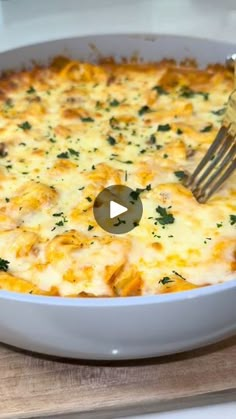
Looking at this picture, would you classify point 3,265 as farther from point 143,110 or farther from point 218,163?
point 143,110

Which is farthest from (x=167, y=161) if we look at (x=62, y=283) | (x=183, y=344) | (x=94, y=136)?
(x=183, y=344)

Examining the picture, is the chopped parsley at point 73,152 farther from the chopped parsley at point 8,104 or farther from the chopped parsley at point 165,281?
the chopped parsley at point 165,281

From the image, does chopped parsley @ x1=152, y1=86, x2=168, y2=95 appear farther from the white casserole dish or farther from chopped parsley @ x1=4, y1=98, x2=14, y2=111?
the white casserole dish

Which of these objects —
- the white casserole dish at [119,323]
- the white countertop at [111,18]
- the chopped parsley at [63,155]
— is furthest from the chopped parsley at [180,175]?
the white countertop at [111,18]

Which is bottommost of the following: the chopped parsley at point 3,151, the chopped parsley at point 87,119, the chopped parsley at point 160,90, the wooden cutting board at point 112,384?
the wooden cutting board at point 112,384

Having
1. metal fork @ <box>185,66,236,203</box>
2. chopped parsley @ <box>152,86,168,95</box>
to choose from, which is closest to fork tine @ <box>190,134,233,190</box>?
metal fork @ <box>185,66,236,203</box>

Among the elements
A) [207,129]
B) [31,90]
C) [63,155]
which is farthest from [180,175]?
[31,90]

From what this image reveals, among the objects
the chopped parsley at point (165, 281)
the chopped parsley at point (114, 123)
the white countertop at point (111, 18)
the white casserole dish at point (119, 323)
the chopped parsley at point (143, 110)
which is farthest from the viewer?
the white countertop at point (111, 18)
